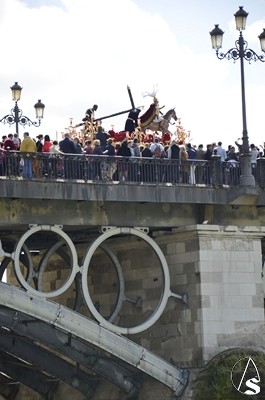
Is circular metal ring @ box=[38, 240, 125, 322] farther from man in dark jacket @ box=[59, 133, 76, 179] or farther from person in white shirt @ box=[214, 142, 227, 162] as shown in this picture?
person in white shirt @ box=[214, 142, 227, 162]

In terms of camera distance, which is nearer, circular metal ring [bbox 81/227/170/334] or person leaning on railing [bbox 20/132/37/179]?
person leaning on railing [bbox 20/132/37/179]

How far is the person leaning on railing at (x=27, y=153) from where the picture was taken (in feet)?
162

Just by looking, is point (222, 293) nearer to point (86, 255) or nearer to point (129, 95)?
point (86, 255)

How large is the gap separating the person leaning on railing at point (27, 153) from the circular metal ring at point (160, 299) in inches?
114

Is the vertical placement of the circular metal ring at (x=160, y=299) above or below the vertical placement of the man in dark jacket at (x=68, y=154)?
below

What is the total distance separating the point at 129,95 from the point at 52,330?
868cm

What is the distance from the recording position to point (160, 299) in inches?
2053
